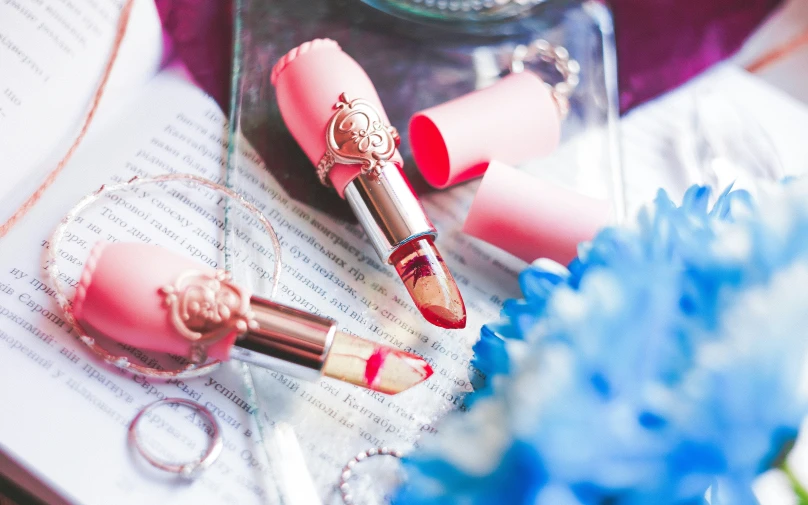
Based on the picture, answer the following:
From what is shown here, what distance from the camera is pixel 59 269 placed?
0.43 m

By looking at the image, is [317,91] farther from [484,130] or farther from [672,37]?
[672,37]

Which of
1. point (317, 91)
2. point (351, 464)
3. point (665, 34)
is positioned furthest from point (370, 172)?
point (665, 34)

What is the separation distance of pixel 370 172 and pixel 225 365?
0.51ft

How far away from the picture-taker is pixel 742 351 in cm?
22

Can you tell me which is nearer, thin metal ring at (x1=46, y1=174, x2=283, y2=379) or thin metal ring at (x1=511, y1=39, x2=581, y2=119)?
thin metal ring at (x1=46, y1=174, x2=283, y2=379)

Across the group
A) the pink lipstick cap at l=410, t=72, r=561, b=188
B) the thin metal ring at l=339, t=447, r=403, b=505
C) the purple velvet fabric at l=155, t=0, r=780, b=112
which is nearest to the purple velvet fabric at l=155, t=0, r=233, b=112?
the purple velvet fabric at l=155, t=0, r=780, b=112

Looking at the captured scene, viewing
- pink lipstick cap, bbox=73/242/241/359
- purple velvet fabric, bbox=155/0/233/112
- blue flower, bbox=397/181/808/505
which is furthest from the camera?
purple velvet fabric, bbox=155/0/233/112

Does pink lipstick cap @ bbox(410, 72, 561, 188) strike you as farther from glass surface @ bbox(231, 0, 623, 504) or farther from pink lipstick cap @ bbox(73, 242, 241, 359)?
pink lipstick cap @ bbox(73, 242, 241, 359)

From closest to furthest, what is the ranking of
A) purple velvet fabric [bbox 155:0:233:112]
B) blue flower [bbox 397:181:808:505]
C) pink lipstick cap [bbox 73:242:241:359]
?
blue flower [bbox 397:181:808:505], pink lipstick cap [bbox 73:242:241:359], purple velvet fabric [bbox 155:0:233:112]

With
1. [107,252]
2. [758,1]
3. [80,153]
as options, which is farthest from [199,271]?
[758,1]

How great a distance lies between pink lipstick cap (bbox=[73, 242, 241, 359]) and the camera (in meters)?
0.37

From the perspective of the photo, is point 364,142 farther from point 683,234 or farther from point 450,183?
point 683,234

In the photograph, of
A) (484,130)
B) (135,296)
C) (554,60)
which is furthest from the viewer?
(554,60)

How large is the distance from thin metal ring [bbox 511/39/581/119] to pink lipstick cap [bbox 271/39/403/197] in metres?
0.16
